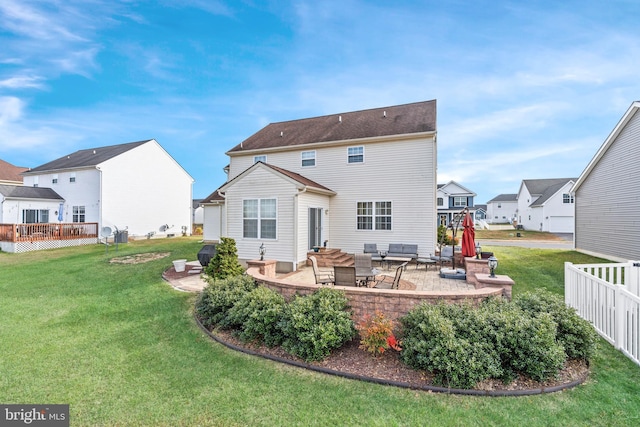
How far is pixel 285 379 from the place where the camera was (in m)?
4.28

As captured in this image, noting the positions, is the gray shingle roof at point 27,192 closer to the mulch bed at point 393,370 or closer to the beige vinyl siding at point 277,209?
the beige vinyl siding at point 277,209

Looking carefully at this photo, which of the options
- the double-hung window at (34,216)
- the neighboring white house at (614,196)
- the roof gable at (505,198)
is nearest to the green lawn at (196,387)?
the neighboring white house at (614,196)

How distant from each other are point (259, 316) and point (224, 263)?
10.3ft

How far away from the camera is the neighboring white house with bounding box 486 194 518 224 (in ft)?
191

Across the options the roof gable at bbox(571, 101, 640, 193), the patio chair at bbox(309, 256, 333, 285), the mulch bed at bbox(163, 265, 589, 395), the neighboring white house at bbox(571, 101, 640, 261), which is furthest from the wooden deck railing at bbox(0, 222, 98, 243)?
the roof gable at bbox(571, 101, 640, 193)

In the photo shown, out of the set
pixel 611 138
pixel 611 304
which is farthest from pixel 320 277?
pixel 611 138

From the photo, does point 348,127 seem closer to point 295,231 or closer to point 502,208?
point 295,231

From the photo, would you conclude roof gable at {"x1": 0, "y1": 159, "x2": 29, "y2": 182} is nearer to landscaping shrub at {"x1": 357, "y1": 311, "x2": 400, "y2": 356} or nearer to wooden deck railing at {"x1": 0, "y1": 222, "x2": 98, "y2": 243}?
wooden deck railing at {"x1": 0, "y1": 222, "x2": 98, "y2": 243}

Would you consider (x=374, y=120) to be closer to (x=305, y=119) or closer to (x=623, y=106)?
(x=305, y=119)

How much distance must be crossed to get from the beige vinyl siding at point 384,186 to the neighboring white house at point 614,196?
8874 millimetres

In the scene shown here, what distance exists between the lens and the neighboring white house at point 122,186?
22.4 m

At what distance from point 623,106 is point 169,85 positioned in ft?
81.7

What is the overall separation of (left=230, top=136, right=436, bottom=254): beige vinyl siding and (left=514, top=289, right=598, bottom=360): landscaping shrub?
7.90m

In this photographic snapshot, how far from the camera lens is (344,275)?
6.51m
